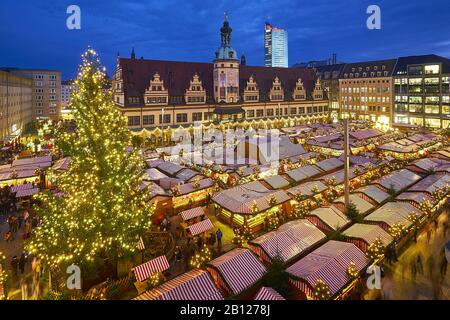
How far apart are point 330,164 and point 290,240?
64.5 feet

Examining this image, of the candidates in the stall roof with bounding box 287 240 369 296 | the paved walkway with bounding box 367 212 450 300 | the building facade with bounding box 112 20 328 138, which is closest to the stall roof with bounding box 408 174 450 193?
the paved walkway with bounding box 367 212 450 300

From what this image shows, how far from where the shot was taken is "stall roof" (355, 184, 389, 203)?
23656 mm

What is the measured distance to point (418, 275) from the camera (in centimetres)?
1653

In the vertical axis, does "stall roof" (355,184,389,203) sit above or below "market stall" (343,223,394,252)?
above

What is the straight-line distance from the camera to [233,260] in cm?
1476

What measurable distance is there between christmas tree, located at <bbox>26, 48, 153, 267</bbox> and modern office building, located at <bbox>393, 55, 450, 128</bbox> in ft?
276

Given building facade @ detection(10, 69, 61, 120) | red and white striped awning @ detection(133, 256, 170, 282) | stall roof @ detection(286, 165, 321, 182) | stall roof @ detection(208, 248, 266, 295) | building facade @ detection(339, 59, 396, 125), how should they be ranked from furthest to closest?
building facade @ detection(10, 69, 61, 120), building facade @ detection(339, 59, 396, 125), stall roof @ detection(286, 165, 321, 182), red and white striped awning @ detection(133, 256, 170, 282), stall roof @ detection(208, 248, 266, 295)

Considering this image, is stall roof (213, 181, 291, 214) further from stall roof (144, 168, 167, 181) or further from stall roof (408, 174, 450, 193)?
stall roof (408, 174, 450, 193)

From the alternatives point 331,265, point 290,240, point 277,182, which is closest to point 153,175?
point 277,182

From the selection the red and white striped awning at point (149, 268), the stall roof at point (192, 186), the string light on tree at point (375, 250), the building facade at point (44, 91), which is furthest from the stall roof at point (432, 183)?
the building facade at point (44, 91)

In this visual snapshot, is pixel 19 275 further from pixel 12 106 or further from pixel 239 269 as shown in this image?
pixel 12 106

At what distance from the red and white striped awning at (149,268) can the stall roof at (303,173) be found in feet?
53.9
